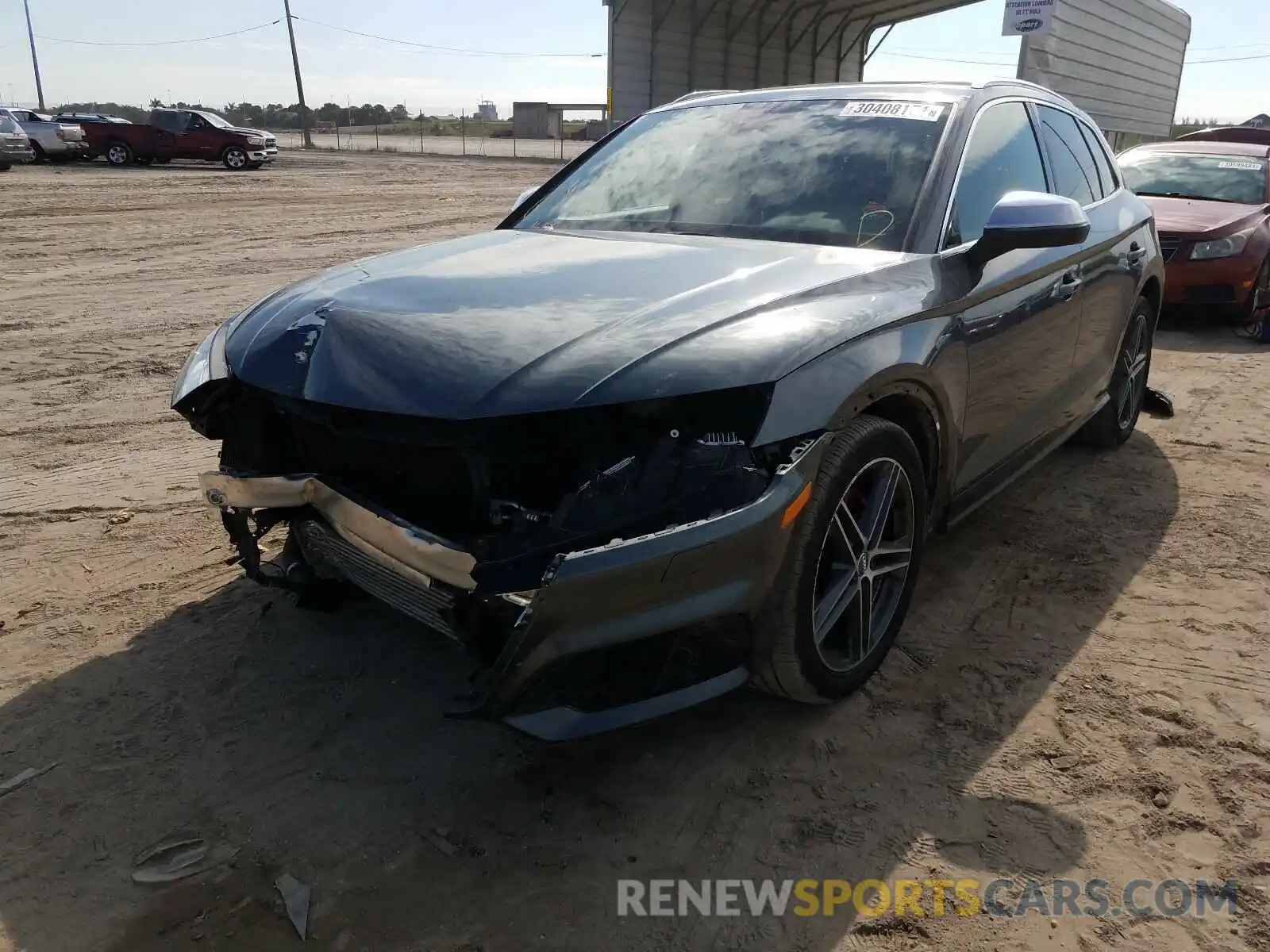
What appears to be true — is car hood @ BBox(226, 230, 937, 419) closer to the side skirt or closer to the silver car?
the side skirt

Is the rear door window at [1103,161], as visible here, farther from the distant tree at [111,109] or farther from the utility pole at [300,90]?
the distant tree at [111,109]

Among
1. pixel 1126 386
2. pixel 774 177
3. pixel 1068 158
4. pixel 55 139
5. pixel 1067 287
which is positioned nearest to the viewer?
pixel 774 177

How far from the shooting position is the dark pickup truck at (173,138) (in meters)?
24.3

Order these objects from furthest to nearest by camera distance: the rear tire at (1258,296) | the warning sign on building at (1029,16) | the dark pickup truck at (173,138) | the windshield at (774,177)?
the dark pickup truck at (173,138) → the warning sign on building at (1029,16) → the rear tire at (1258,296) → the windshield at (774,177)

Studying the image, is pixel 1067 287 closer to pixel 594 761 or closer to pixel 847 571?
pixel 847 571

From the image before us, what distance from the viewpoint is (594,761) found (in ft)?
8.39

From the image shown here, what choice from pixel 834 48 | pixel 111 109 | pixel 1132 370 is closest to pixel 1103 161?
pixel 1132 370

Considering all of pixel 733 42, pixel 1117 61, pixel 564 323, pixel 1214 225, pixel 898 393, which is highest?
pixel 733 42

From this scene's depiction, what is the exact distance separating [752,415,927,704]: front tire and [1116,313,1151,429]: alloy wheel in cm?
266

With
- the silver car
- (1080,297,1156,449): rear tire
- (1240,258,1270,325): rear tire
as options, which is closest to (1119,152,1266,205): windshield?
(1240,258,1270,325): rear tire

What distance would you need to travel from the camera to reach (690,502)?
2133 millimetres

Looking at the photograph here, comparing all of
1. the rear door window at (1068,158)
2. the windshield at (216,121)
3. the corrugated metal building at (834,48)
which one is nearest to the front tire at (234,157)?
the windshield at (216,121)

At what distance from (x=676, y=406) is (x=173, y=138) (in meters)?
26.8

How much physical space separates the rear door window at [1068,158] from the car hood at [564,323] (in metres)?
1.65
